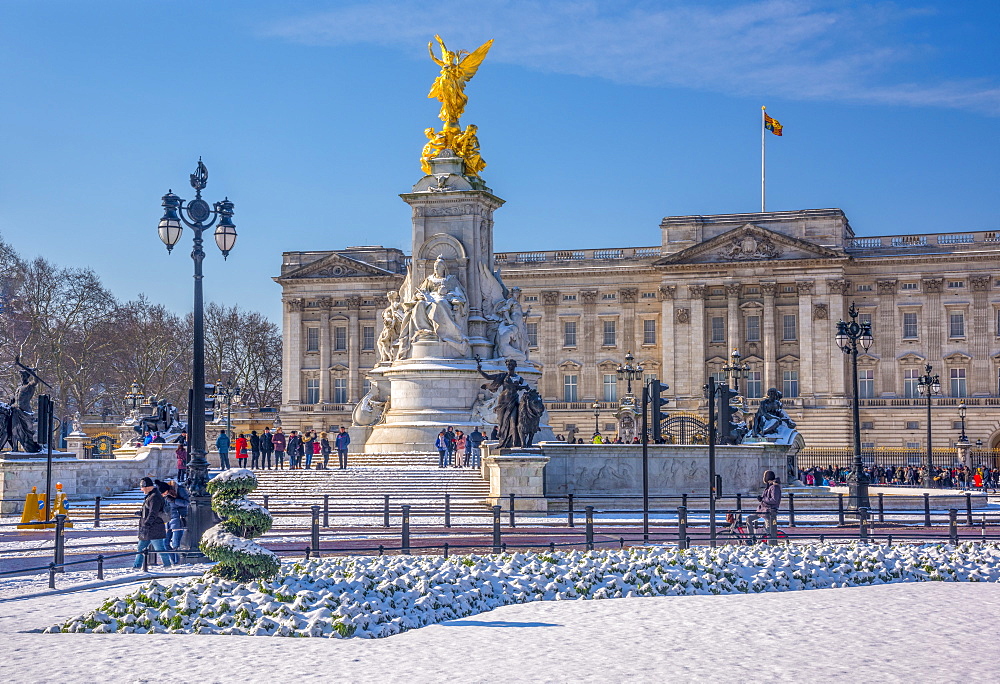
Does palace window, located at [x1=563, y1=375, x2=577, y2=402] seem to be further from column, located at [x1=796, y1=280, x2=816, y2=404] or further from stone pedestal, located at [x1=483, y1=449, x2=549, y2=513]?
stone pedestal, located at [x1=483, y1=449, x2=549, y2=513]

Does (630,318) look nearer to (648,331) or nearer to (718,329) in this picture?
(648,331)

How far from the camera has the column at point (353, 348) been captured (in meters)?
103

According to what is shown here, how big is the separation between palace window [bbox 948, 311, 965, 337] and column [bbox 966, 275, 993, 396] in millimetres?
607

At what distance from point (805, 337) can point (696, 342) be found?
23.9 ft

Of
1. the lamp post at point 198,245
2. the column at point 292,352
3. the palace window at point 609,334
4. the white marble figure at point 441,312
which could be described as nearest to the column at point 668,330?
the palace window at point 609,334

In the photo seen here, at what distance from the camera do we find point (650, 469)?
34.6 metres

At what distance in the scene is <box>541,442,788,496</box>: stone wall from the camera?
33.9m

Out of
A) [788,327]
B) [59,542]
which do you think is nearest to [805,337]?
[788,327]

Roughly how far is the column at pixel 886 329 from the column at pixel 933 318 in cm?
200

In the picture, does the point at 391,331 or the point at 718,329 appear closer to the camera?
the point at 391,331

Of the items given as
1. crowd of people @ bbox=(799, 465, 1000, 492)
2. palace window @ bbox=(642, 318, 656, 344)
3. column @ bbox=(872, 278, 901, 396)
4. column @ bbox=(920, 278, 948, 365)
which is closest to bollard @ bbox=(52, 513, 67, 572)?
crowd of people @ bbox=(799, 465, 1000, 492)

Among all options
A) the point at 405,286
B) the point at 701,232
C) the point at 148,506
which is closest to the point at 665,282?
the point at 701,232

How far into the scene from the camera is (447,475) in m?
36.6

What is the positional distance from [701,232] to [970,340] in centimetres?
1911
